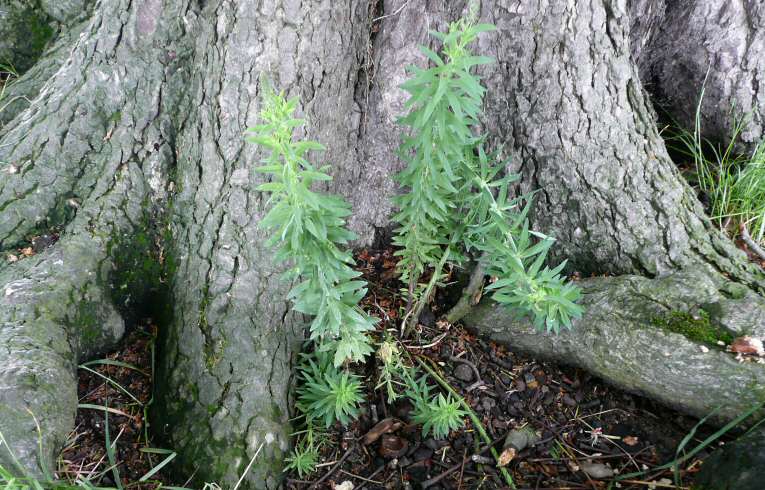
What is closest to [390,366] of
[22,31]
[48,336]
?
[48,336]

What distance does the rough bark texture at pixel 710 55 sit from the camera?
300cm

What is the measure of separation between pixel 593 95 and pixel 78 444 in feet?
8.64

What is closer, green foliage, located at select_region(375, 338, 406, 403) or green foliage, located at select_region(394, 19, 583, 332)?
green foliage, located at select_region(394, 19, 583, 332)

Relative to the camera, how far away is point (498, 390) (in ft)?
8.21

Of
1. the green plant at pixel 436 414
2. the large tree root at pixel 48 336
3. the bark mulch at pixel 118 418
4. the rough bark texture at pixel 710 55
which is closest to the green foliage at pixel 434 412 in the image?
the green plant at pixel 436 414

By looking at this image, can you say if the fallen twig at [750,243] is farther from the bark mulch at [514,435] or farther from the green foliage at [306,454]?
the green foliage at [306,454]

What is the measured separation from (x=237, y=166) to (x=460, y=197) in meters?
0.95

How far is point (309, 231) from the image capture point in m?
1.86

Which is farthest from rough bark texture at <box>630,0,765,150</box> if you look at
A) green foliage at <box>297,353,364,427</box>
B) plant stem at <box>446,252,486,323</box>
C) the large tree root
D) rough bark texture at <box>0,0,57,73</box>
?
rough bark texture at <box>0,0,57,73</box>

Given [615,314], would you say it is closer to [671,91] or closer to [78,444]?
[671,91]

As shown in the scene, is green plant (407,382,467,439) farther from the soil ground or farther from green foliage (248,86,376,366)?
green foliage (248,86,376,366)

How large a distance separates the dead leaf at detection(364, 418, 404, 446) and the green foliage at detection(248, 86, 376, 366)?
350 mm

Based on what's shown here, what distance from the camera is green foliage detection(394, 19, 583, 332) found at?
68.7 inches

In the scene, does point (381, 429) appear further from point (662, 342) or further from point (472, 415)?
point (662, 342)
